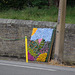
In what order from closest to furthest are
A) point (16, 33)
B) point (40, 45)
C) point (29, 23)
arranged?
point (40, 45) → point (29, 23) → point (16, 33)

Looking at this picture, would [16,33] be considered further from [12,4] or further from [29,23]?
[12,4]

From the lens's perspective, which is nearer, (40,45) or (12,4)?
(40,45)

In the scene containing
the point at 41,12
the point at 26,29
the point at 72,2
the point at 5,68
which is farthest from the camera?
the point at 72,2

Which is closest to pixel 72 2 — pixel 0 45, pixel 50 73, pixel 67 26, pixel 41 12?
pixel 41 12

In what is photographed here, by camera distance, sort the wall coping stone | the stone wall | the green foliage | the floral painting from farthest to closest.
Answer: the green foliage < the stone wall < the wall coping stone < the floral painting

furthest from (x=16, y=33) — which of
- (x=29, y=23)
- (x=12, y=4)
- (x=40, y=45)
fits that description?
(x=12, y=4)

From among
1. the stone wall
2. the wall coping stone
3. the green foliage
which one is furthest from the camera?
the green foliage

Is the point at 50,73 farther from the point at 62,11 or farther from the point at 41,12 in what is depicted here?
the point at 41,12

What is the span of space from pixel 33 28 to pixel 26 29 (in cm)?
47

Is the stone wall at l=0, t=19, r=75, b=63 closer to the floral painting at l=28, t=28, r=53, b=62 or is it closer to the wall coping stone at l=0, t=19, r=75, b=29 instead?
the wall coping stone at l=0, t=19, r=75, b=29

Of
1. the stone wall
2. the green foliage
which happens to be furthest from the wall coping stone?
the green foliage

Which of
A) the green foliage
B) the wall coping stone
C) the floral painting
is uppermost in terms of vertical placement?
the green foliage

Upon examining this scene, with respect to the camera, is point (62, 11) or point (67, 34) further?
point (67, 34)

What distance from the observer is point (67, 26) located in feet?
33.6
